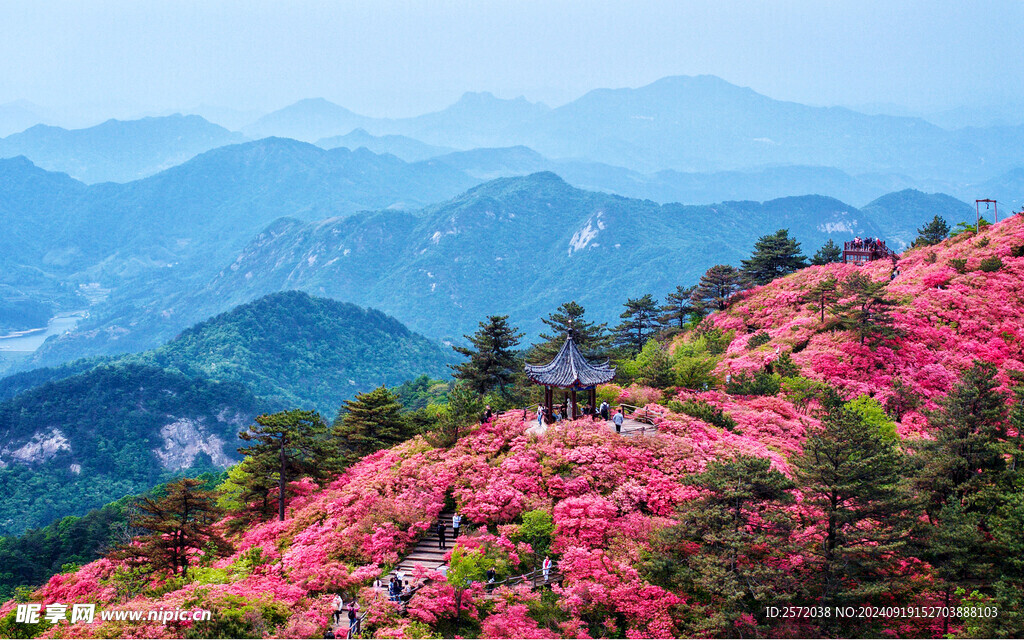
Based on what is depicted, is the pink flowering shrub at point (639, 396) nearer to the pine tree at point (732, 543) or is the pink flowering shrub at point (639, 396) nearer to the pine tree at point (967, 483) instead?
the pine tree at point (732, 543)

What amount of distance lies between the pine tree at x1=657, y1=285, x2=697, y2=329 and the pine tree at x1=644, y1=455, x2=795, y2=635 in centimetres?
5101

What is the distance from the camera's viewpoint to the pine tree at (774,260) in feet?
259

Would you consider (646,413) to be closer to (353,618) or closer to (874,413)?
(874,413)

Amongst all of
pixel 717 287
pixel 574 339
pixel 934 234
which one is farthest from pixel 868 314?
pixel 934 234

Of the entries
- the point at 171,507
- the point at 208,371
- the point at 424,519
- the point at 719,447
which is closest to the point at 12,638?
the point at 171,507

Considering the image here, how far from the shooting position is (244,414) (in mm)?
141875

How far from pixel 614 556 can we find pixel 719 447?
10033mm

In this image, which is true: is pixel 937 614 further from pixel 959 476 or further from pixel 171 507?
pixel 171 507

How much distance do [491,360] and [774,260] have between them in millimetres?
38766

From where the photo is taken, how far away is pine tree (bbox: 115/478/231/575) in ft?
117

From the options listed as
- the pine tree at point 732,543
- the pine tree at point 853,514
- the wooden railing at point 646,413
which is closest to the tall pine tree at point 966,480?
the pine tree at point 853,514

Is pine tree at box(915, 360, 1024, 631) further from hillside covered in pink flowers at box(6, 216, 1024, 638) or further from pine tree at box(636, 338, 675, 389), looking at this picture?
pine tree at box(636, 338, 675, 389)

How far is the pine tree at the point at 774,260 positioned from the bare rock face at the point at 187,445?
318ft

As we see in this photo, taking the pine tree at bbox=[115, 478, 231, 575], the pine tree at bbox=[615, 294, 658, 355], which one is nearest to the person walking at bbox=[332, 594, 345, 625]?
the pine tree at bbox=[115, 478, 231, 575]
